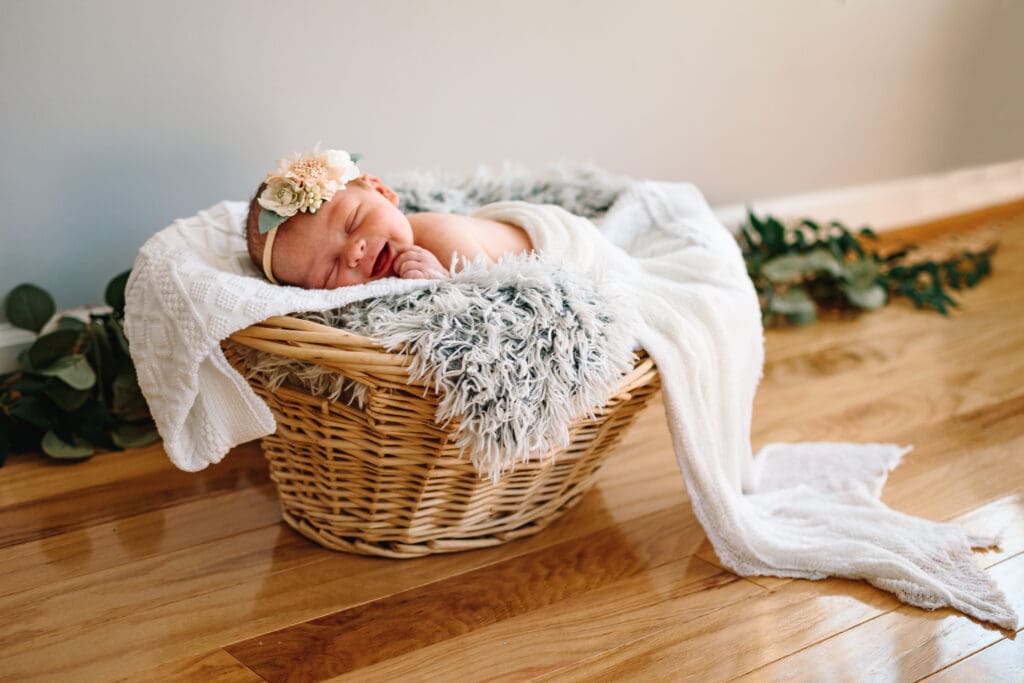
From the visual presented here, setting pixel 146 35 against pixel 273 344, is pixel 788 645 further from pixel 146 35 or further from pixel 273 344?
pixel 146 35

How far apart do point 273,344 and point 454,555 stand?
0.41 m

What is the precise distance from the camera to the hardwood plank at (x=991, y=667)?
1.07 m

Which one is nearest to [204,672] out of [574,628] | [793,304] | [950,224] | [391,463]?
[391,463]

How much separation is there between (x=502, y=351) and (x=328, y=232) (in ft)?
1.08

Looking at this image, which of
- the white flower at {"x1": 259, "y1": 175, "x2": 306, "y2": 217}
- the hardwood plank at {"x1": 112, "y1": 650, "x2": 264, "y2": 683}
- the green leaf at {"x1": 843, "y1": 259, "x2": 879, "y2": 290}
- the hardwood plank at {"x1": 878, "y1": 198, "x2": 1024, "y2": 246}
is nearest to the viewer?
the hardwood plank at {"x1": 112, "y1": 650, "x2": 264, "y2": 683}

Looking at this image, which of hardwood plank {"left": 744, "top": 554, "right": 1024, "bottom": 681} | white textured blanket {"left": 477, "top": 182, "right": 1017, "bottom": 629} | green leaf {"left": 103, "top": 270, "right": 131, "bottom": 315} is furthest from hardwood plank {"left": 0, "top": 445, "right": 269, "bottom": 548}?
hardwood plank {"left": 744, "top": 554, "right": 1024, "bottom": 681}

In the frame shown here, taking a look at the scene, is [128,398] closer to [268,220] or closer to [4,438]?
[4,438]

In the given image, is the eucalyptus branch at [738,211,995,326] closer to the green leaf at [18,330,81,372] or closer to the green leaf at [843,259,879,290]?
the green leaf at [843,259,879,290]

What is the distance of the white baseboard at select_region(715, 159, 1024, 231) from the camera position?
8.59ft

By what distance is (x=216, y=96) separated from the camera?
5.59 feet

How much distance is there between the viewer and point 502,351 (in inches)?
42.6

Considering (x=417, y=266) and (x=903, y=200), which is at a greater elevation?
(x=417, y=266)

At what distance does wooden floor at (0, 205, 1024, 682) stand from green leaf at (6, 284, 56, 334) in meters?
0.24

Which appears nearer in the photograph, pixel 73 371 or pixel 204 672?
pixel 204 672
